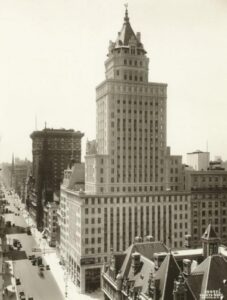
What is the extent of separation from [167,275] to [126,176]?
176 ft

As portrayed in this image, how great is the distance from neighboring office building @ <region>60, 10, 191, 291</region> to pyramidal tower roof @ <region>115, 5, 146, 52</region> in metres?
0.29

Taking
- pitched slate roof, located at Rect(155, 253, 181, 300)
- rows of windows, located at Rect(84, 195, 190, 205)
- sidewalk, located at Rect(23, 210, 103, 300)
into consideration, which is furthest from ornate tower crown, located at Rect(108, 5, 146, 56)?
pitched slate roof, located at Rect(155, 253, 181, 300)

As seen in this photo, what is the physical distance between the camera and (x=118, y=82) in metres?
114

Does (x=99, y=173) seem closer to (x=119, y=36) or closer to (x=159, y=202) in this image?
(x=159, y=202)

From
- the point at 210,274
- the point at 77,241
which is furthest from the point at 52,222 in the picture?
the point at 210,274

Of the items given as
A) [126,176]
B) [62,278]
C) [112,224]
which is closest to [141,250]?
[112,224]

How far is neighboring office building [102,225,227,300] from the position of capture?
198 ft

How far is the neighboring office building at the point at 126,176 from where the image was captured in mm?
108500

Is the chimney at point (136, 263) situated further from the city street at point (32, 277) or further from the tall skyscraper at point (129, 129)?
the tall skyscraper at point (129, 129)

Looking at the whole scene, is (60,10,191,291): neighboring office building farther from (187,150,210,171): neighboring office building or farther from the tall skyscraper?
(187,150,210,171): neighboring office building

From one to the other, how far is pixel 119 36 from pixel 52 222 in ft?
249

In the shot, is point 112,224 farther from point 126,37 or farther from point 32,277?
point 126,37

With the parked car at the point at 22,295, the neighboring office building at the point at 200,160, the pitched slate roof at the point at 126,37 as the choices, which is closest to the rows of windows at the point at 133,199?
the parked car at the point at 22,295

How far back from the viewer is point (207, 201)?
122m
